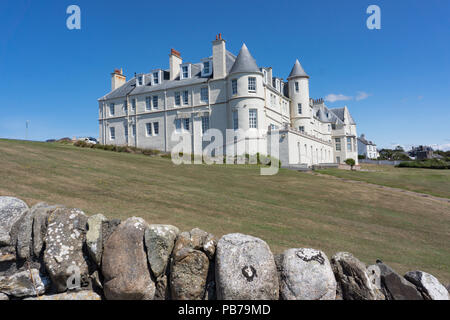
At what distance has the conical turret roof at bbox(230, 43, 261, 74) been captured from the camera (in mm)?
38166

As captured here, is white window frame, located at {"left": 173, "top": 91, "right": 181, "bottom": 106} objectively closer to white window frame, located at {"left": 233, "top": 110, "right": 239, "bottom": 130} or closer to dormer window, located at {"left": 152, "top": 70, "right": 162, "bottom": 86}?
dormer window, located at {"left": 152, "top": 70, "right": 162, "bottom": 86}

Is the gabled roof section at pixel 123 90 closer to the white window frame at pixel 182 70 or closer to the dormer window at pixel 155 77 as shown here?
the dormer window at pixel 155 77

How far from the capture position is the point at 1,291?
508 centimetres

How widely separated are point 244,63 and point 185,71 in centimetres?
1034

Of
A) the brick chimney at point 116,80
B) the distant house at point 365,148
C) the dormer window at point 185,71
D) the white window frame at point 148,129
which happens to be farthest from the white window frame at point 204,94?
the distant house at point 365,148

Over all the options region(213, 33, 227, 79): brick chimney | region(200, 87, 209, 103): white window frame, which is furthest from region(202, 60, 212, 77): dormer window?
region(200, 87, 209, 103): white window frame

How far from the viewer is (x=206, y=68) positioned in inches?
1681

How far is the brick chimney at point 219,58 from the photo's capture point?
40219 mm

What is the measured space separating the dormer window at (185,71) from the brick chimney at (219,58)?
511 cm

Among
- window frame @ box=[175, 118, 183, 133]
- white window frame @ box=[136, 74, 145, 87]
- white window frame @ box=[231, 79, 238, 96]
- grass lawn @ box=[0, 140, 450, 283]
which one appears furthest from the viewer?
white window frame @ box=[136, 74, 145, 87]
